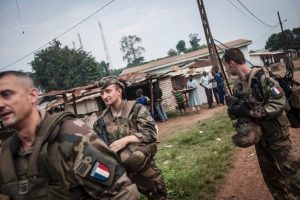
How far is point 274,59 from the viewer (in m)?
69.4

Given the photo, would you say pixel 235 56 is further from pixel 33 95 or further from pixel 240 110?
pixel 33 95

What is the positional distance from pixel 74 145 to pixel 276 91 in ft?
8.56

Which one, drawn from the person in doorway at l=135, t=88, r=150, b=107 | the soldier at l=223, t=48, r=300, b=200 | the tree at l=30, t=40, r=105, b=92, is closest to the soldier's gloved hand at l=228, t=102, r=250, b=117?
the soldier at l=223, t=48, r=300, b=200

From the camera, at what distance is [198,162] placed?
7.23m

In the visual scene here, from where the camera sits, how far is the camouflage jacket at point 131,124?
4.02 m

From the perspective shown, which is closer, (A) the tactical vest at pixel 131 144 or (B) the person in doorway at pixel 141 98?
(A) the tactical vest at pixel 131 144

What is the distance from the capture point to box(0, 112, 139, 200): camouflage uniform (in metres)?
1.99

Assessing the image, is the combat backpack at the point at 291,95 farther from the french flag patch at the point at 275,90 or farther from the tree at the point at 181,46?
the tree at the point at 181,46

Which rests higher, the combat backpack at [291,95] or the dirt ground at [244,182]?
the combat backpack at [291,95]

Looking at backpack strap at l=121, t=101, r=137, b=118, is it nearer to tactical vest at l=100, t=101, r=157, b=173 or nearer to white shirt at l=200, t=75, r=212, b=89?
tactical vest at l=100, t=101, r=157, b=173

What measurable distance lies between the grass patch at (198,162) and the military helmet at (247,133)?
187 centimetres

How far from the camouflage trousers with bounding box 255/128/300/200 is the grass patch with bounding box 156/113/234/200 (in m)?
1.46

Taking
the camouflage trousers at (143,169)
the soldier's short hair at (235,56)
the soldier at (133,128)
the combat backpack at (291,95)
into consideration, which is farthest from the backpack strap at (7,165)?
the combat backpack at (291,95)

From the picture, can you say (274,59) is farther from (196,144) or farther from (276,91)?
(276,91)
